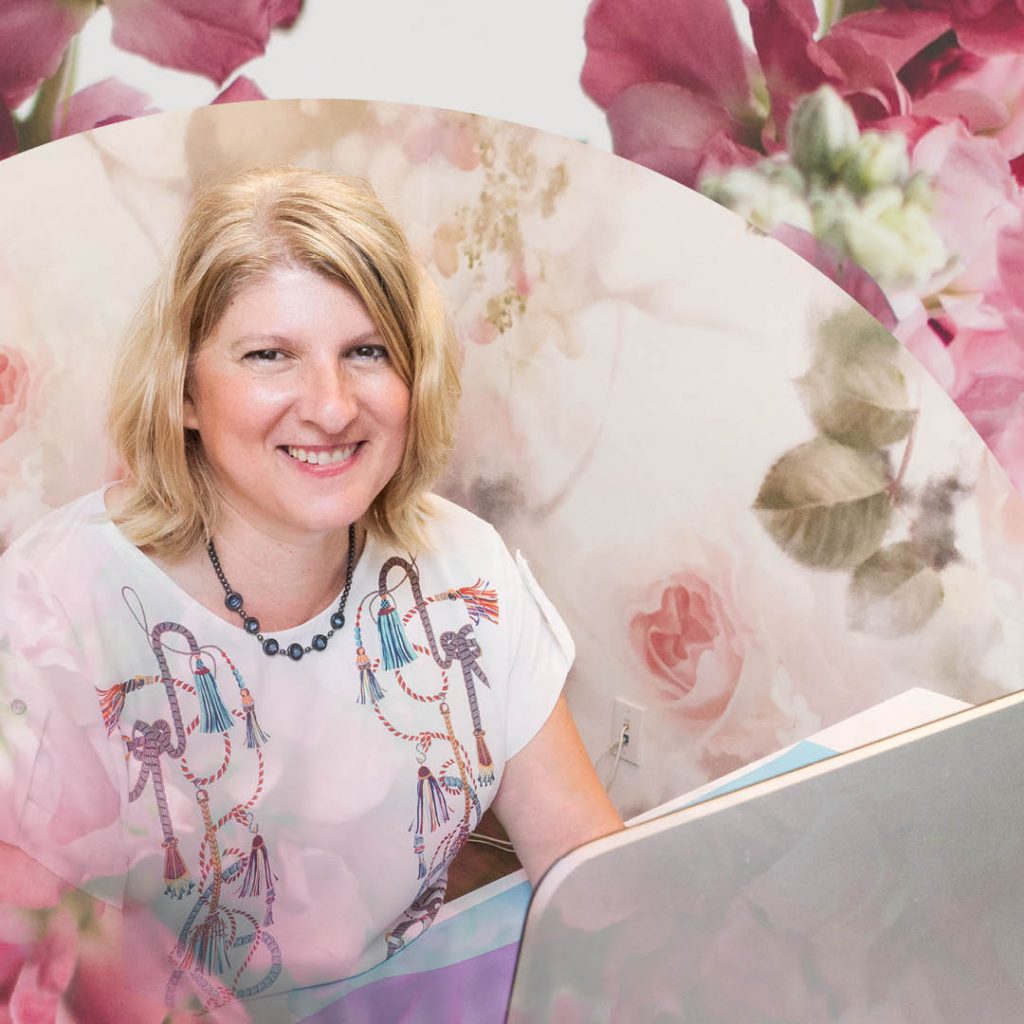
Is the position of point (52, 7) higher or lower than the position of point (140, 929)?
higher

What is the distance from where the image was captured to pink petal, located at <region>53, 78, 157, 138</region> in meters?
0.70

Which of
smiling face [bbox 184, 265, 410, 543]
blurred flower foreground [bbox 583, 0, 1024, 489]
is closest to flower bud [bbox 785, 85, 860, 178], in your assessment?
blurred flower foreground [bbox 583, 0, 1024, 489]

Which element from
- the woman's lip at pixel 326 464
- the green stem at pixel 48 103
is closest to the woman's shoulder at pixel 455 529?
the woman's lip at pixel 326 464

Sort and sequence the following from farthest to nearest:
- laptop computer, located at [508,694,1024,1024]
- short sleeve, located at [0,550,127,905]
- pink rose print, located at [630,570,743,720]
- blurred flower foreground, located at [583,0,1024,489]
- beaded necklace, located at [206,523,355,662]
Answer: pink rose print, located at [630,570,743,720] → blurred flower foreground, located at [583,0,1024,489] → beaded necklace, located at [206,523,355,662] → short sleeve, located at [0,550,127,905] → laptop computer, located at [508,694,1024,1024]

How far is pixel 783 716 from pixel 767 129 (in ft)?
1.37

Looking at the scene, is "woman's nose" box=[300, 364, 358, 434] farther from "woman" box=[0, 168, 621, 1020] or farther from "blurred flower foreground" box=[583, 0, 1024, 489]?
"blurred flower foreground" box=[583, 0, 1024, 489]

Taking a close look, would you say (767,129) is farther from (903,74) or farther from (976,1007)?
(976,1007)

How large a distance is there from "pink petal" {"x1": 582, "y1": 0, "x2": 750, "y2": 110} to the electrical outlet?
1.40ft

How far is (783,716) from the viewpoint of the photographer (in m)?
0.86

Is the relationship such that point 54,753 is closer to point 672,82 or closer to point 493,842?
point 493,842

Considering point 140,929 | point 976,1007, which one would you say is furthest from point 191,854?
point 976,1007

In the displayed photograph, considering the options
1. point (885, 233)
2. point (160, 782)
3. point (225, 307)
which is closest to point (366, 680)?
point (160, 782)

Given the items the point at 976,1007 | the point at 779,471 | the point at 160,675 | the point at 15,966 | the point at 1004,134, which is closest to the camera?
the point at 976,1007

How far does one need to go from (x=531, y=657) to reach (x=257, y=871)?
0.70 feet
